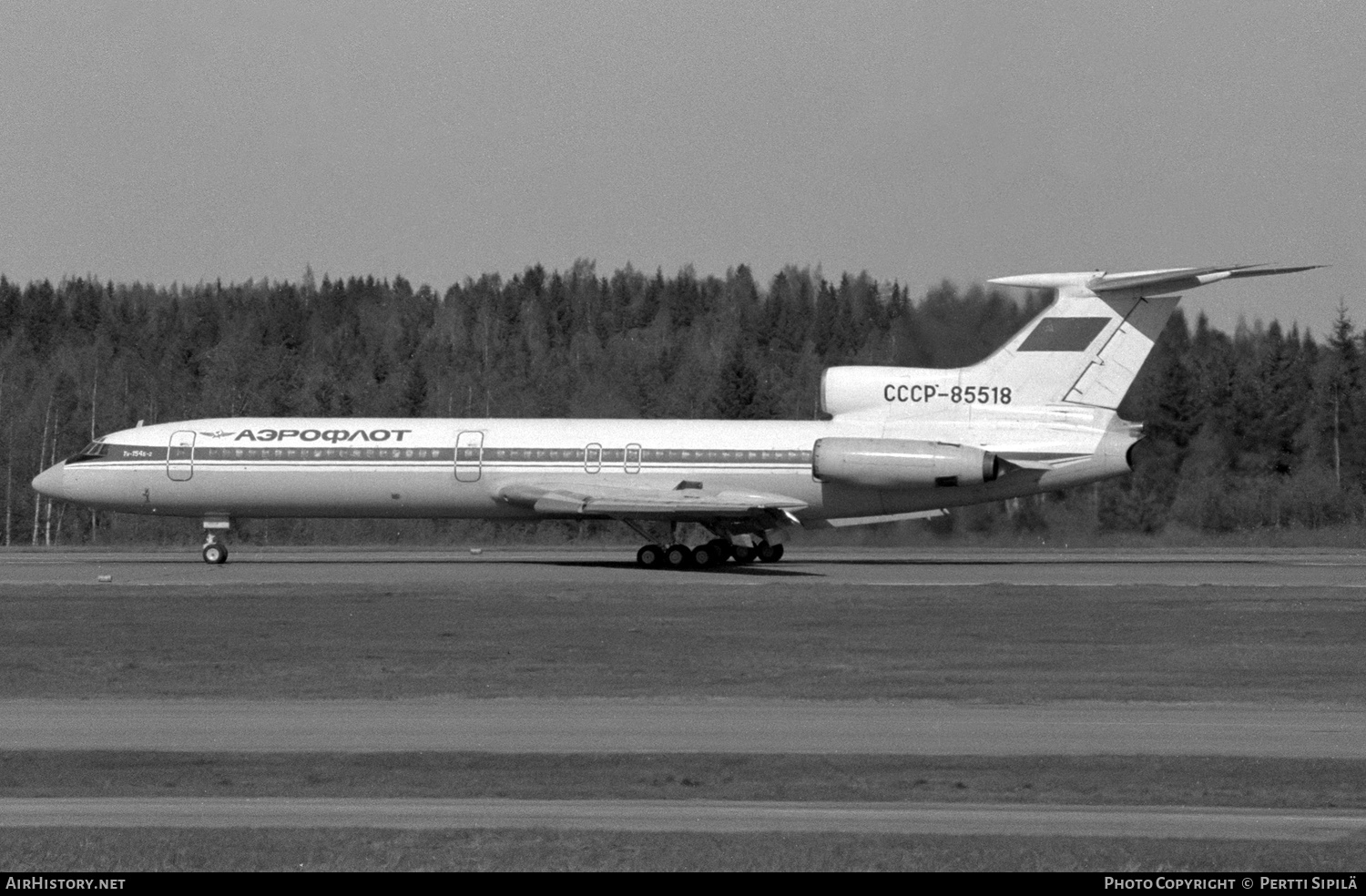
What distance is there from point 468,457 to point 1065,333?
1571 centimetres

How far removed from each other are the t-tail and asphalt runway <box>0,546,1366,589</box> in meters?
4.33

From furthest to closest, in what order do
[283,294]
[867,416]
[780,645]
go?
1. [283,294]
2. [867,416]
3. [780,645]

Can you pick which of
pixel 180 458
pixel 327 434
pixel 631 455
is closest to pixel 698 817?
pixel 631 455

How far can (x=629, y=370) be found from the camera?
100125 mm

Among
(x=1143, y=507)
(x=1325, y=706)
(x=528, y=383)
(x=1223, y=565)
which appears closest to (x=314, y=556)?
(x=1223, y=565)

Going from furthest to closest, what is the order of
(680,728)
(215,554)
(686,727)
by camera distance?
(215,554)
(686,727)
(680,728)

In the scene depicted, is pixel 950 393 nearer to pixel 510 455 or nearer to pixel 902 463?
pixel 902 463

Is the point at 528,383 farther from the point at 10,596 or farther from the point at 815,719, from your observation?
the point at 815,719

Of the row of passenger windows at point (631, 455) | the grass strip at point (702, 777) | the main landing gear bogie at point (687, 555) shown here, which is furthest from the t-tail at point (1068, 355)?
the grass strip at point (702, 777)

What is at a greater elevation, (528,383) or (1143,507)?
(528,383)

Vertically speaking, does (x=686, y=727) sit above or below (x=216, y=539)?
below

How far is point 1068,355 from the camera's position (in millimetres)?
42500

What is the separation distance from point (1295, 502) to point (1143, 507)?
24.9ft

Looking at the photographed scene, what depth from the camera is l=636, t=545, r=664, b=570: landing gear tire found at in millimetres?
42531
